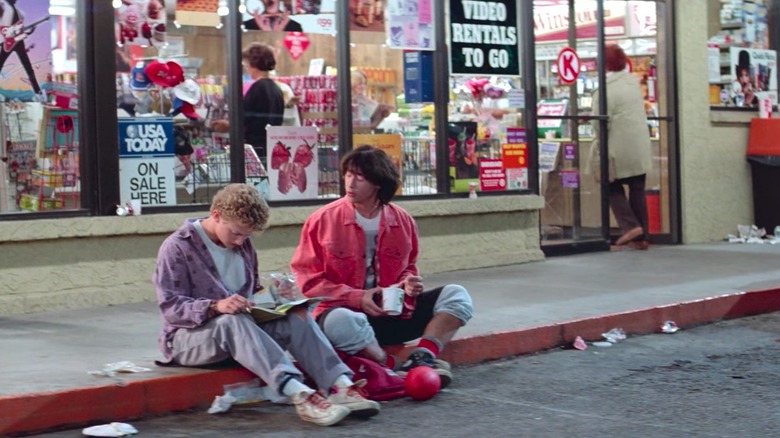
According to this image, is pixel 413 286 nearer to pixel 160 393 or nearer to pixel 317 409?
pixel 317 409

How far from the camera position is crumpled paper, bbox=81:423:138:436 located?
18.4 ft

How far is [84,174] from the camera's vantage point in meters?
9.30

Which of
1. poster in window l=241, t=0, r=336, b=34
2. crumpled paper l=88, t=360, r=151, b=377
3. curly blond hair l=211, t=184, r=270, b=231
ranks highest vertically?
poster in window l=241, t=0, r=336, b=34

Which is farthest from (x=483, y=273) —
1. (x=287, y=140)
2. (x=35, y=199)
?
(x=35, y=199)

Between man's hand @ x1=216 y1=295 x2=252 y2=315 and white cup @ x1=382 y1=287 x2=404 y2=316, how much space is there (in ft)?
2.87

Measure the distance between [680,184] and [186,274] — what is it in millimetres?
8970

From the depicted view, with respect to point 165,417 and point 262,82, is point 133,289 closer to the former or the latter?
point 262,82

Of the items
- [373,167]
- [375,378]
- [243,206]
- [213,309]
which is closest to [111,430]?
[213,309]

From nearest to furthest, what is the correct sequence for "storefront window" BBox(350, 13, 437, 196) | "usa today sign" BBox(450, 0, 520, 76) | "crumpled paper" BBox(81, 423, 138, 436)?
1. "crumpled paper" BBox(81, 423, 138, 436)
2. "storefront window" BBox(350, 13, 437, 196)
3. "usa today sign" BBox(450, 0, 520, 76)

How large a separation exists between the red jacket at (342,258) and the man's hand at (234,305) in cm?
69

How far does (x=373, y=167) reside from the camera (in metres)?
6.79

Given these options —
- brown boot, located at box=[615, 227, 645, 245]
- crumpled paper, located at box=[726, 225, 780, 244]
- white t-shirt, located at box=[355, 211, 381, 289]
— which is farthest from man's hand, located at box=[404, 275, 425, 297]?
crumpled paper, located at box=[726, 225, 780, 244]

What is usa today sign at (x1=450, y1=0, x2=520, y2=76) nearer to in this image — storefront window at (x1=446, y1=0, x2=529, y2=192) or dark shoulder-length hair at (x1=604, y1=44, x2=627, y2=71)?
storefront window at (x1=446, y1=0, x2=529, y2=192)

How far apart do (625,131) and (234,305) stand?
8.06 meters
